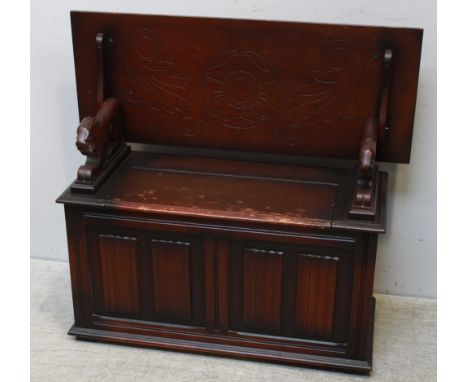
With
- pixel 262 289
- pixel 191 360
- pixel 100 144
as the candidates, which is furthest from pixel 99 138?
pixel 191 360

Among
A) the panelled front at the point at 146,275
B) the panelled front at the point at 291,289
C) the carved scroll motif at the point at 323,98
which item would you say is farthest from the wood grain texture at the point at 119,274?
the carved scroll motif at the point at 323,98

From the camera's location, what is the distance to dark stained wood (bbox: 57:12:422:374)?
3.05 metres

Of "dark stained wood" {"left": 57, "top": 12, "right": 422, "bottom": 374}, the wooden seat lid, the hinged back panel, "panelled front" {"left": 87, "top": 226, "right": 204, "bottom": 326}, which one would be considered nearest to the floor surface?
"dark stained wood" {"left": 57, "top": 12, "right": 422, "bottom": 374}

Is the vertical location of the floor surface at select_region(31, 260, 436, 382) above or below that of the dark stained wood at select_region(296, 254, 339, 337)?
below

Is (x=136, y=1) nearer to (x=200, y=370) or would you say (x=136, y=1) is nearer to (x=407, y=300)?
(x=200, y=370)

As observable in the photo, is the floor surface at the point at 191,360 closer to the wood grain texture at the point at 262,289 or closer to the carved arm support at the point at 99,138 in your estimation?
the wood grain texture at the point at 262,289

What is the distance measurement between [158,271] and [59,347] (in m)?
0.58

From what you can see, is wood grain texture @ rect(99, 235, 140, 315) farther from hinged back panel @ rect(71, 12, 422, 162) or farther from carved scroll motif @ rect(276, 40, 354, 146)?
carved scroll motif @ rect(276, 40, 354, 146)

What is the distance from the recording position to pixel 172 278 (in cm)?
319

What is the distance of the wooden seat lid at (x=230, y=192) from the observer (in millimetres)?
3008

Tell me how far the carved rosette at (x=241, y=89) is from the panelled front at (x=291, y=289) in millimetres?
575

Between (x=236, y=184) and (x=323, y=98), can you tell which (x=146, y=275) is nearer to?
(x=236, y=184)

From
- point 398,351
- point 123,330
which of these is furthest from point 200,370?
point 398,351

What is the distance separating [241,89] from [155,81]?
1.22 feet
